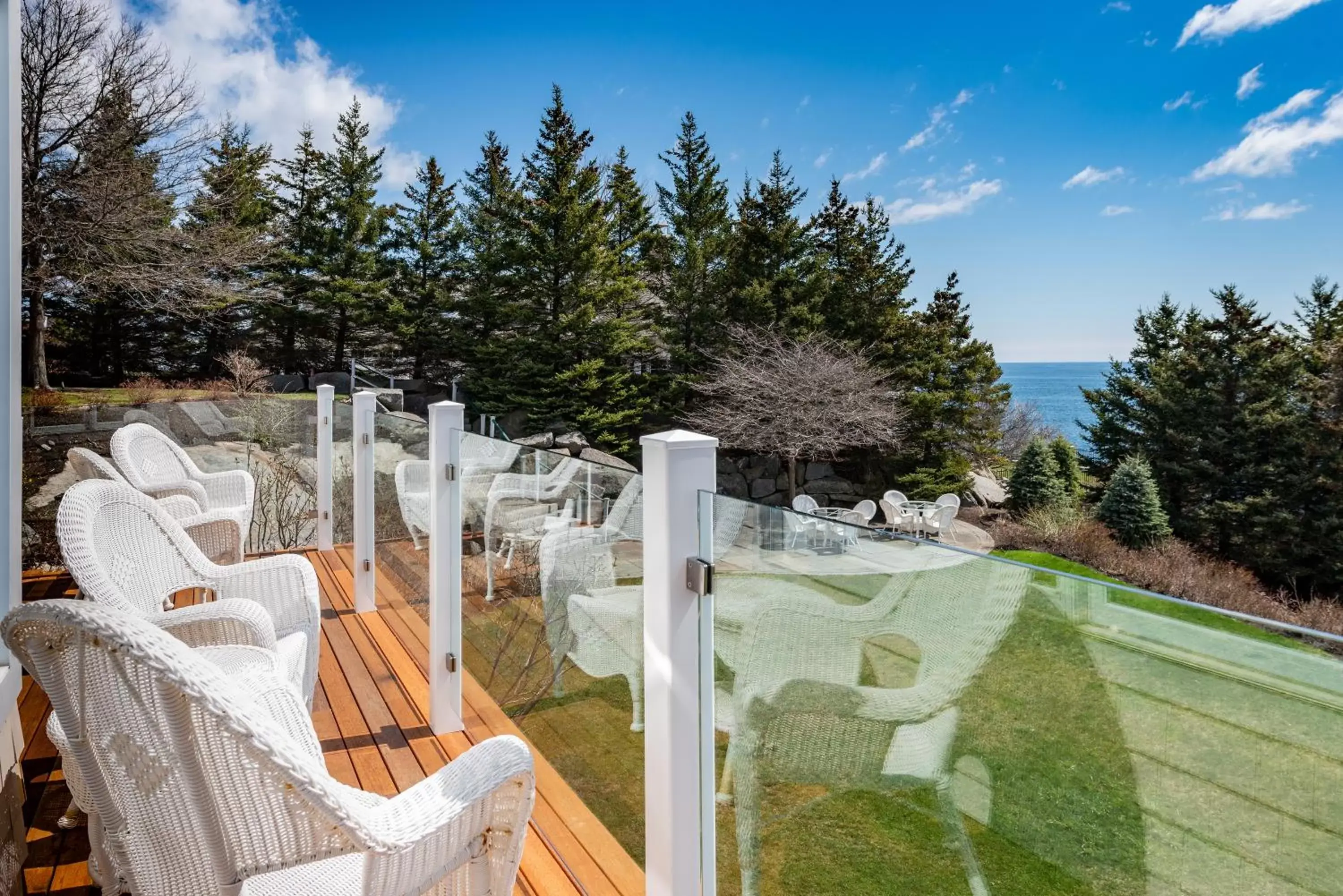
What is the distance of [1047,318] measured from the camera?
32.6 m

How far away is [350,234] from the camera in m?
16.5

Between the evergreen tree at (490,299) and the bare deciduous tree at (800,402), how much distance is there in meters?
4.52

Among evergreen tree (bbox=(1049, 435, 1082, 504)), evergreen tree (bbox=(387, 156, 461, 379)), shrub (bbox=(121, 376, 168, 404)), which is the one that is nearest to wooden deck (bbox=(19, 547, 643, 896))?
shrub (bbox=(121, 376, 168, 404))

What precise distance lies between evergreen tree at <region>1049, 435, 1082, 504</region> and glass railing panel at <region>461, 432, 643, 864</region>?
1649cm

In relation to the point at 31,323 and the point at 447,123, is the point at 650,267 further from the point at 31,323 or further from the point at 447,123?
the point at 31,323

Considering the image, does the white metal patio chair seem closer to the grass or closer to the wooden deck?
the wooden deck

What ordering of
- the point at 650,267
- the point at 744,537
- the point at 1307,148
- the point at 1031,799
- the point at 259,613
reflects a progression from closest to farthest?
the point at 1031,799, the point at 744,537, the point at 259,613, the point at 650,267, the point at 1307,148

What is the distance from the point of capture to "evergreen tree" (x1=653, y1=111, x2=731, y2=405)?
17766mm

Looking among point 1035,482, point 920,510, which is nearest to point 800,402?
point 920,510

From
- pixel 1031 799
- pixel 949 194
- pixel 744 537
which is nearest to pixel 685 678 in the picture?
pixel 744 537

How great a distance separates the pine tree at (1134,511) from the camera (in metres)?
15.2

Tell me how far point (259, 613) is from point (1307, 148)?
3764 centimetres

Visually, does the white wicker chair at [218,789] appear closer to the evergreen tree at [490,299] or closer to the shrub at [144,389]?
the shrub at [144,389]

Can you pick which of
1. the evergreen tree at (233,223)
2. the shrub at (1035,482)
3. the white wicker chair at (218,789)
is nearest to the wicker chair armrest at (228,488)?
the white wicker chair at (218,789)
